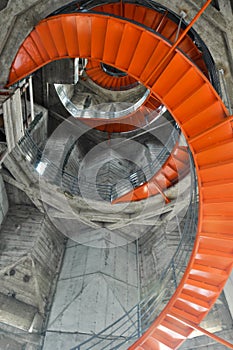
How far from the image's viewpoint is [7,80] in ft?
20.0

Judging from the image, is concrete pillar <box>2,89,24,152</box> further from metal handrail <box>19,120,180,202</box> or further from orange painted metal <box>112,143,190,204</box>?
orange painted metal <box>112,143,190,204</box>

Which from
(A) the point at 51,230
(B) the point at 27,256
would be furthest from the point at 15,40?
(A) the point at 51,230

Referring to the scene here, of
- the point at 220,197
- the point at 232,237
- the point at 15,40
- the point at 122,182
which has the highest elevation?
the point at 122,182

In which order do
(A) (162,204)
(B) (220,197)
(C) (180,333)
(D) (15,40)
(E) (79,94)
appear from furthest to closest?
(E) (79,94), (A) (162,204), (C) (180,333), (B) (220,197), (D) (15,40)

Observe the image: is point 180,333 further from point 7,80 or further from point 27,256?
point 7,80

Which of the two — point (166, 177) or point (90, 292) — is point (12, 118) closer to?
→ point (166, 177)

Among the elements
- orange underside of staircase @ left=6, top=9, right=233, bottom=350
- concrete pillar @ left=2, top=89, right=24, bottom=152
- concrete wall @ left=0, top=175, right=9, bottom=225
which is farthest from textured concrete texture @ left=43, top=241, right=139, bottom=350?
concrete pillar @ left=2, top=89, right=24, bottom=152

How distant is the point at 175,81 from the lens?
6.33 meters

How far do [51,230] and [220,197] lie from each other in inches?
329

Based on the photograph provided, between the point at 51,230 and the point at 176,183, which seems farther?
the point at 51,230

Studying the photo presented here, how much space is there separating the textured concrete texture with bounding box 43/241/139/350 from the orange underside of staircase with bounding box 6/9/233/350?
17.2ft

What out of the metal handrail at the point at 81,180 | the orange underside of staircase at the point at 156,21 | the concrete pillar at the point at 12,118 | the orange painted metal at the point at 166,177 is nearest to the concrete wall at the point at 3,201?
the metal handrail at the point at 81,180

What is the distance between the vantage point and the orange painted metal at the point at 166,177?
11.0 m

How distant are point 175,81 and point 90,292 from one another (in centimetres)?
832
